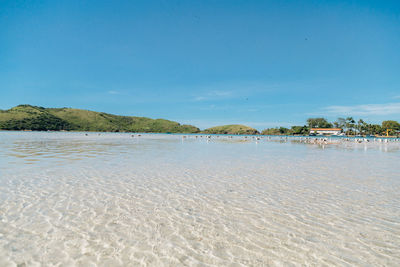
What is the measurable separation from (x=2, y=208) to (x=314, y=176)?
13.7 meters

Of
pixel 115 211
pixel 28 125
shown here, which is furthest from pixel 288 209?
pixel 28 125

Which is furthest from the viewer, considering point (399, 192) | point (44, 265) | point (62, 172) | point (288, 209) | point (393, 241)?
point (62, 172)

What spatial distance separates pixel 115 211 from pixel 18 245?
7.89ft

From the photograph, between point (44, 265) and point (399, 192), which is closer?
point (44, 265)

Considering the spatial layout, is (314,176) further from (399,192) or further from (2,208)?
(2,208)

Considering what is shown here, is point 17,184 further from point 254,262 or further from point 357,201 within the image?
point 357,201

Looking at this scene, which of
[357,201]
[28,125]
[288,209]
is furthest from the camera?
[28,125]

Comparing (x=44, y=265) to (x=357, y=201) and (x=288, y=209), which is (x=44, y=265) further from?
(x=357, y=201)

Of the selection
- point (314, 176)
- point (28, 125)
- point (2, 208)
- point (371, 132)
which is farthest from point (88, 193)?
point (371, 132)

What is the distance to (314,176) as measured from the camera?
1277 cm

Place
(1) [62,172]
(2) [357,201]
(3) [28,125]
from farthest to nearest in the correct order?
(3) [28,125] < (1) [62,172] < (2) [357,201]

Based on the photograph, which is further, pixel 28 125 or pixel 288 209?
pixel 28 125

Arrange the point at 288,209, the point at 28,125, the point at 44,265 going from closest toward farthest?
the point at 44,265 → the point at 288,209 → the point at 28,125

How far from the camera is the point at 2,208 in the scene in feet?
21.6
